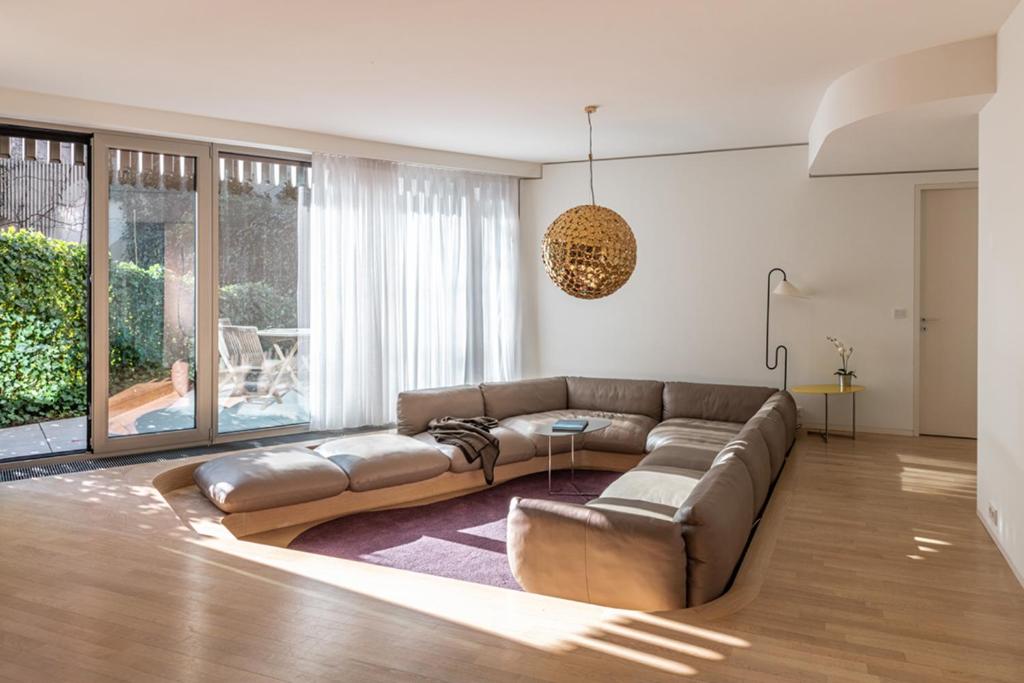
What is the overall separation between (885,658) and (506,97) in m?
3.93

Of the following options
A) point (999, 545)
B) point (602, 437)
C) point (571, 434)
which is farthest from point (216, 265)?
point (999, 545)

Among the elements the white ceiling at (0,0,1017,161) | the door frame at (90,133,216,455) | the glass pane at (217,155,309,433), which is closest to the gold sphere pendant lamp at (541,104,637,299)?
the white ceiling at (0,0,1017,161)

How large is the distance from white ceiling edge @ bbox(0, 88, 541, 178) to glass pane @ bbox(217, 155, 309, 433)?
1.12 feet

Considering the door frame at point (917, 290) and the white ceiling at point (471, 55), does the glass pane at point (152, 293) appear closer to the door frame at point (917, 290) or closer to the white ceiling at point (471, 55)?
the white ceiling at point (471, 55)

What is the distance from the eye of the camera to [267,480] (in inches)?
169

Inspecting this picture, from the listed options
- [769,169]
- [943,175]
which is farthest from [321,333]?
[943,175]

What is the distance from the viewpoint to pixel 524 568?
122 inches

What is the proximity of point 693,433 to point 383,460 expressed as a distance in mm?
2342

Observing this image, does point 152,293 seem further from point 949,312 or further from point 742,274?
point 949,312

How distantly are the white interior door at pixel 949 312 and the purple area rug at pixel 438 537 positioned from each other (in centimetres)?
327

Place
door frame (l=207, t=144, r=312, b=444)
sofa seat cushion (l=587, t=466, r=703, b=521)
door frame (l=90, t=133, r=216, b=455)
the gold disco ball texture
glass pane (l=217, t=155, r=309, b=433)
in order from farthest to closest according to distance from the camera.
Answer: glass pane (l=217, t=155, r=309, b=433) → door frame (l=207, t=144, r=312, b=444) → door frame (l=90, t=133, r=216, b=455) → the gold disco ball texture → sofa seat cushion (l=587, t=466, r=703, b=521)

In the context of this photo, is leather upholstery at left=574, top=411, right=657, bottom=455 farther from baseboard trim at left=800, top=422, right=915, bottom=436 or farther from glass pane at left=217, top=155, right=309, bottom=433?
glass pane at left=217, top=155, right=309, bottom=433

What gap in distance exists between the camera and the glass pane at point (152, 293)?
18.0 ft

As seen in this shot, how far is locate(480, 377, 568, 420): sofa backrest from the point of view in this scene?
634 cm
